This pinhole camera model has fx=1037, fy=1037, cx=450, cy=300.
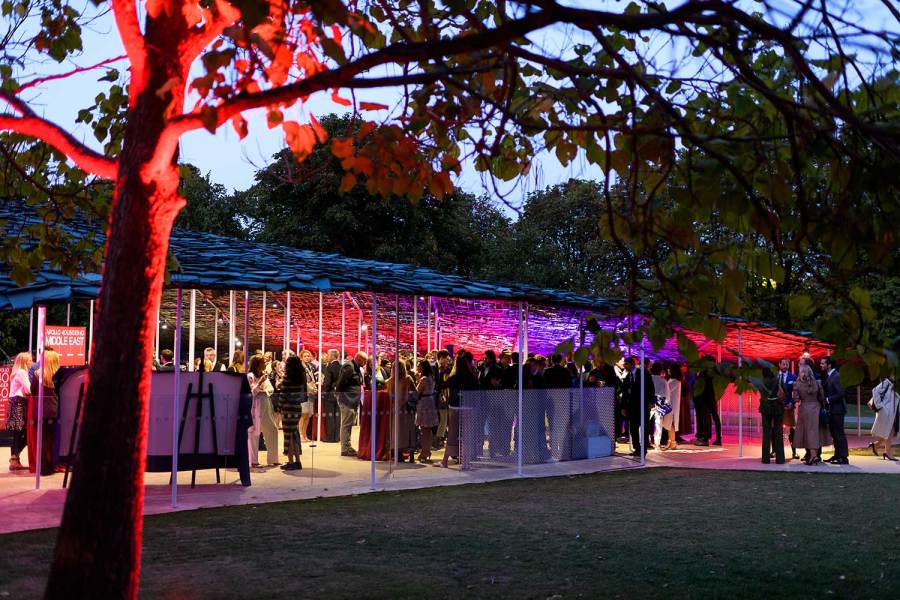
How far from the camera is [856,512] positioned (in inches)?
470

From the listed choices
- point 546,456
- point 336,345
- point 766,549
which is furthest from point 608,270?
point 766,549

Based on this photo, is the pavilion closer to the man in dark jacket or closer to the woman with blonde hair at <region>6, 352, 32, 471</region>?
the man in dark jacket

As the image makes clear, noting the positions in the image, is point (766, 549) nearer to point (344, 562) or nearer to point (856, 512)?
point (856, 512)

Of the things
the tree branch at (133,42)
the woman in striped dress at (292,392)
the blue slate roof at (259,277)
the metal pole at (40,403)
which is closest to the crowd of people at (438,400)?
the woman in striped dress at (292,392)

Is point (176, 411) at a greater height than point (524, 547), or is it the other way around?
point (176, 411)

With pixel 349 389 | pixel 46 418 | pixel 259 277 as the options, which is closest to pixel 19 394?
pixel 46 418

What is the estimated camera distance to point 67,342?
19.4 meters

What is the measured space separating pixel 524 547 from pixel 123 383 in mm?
4996

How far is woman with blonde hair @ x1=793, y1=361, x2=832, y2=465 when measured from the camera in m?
17.9

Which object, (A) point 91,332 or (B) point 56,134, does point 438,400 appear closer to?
(A) point 91,332

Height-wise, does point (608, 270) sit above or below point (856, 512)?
above

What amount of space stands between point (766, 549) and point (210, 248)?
33.4 feet

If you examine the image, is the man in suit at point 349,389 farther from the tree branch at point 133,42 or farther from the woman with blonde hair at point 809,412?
the tree branch at point 133,42

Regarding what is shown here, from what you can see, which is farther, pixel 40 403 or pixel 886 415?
pixel 886 415
